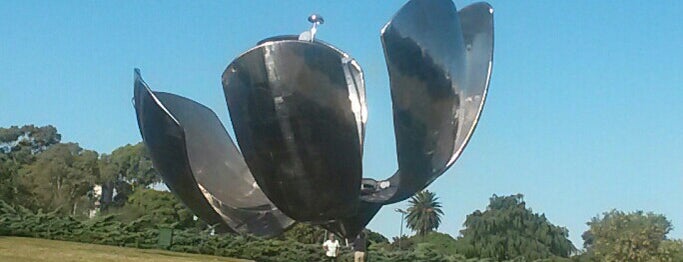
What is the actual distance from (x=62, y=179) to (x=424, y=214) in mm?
26868

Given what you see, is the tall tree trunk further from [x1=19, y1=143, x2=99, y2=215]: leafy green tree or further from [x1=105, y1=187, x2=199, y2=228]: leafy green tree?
[x1=105, y1=187, x2=199, y2=228]: leafy green tree

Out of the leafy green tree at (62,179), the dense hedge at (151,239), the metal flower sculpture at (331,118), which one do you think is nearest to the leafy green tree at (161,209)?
the leafy green tree at (62,179)

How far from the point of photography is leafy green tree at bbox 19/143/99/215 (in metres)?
39.2

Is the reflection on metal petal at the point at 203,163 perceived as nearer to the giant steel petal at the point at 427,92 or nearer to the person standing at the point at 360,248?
the person standing at the point at 360,248

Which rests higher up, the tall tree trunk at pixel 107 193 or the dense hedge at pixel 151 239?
the tall tree trunk at pixel 107 193

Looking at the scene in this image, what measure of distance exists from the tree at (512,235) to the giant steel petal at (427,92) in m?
31.9

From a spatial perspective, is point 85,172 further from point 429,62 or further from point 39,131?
point 429,62

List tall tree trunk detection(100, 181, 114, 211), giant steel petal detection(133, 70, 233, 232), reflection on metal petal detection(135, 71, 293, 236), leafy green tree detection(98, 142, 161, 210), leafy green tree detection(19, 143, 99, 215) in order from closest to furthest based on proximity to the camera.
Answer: giant steel petal detection(133, 70, 233, 232) < reflection on metal petal detection(135, 71, 293, 236) < leafy green tree detection(19, 143, 99, 215) < tall tree trunk detection(100, 181, 114, 211) < leafy green tree detection(98, 142, 161, 210)

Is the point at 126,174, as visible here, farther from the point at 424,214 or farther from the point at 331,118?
the point at 331,118

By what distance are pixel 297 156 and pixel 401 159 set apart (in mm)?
1136

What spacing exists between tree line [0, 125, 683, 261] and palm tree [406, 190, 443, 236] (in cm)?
573

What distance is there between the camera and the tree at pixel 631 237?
35344 mm

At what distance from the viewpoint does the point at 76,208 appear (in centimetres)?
4172

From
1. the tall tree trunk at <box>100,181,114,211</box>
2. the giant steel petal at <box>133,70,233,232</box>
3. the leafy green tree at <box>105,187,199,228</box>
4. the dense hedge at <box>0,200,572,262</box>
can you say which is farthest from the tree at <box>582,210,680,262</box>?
the giant steel petal at <box>133,70,233,232</box>
